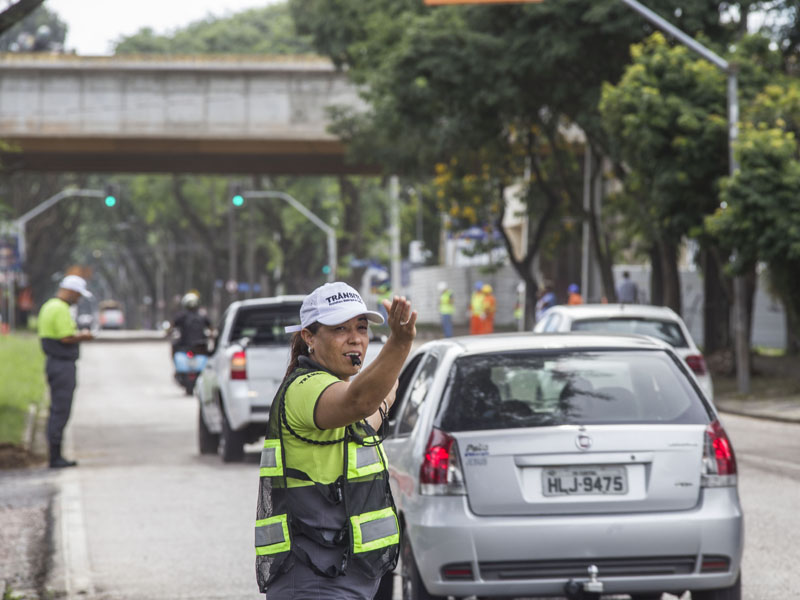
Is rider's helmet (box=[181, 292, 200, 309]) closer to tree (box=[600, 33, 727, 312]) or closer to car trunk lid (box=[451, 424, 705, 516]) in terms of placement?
tree (box=[600, 33, 727, 312])

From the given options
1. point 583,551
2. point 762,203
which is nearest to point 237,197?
point 762,203

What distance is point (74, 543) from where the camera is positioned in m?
10.3

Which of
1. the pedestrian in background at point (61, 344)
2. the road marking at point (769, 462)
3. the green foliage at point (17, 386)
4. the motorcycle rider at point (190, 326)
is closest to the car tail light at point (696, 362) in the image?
the road marking at point (769, 462)

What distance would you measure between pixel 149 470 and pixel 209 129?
99.6 feet

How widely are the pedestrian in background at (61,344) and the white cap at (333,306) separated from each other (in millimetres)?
10443

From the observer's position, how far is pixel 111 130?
44312mm

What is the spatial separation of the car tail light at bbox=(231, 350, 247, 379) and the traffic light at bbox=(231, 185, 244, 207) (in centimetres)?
3200

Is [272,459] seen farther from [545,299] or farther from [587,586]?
[545,299]

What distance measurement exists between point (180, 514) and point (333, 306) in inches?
303

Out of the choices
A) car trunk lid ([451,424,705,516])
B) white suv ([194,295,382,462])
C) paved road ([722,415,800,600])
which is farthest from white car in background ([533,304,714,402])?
car trunk lid ([451,424,705,516])

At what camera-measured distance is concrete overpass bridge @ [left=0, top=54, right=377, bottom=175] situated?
44.3 meters

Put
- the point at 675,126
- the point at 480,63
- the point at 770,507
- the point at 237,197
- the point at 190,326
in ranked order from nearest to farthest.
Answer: the point at 770,507, the point at 675,126, the point at 190,326, the point at 480,63, the point at 237,197

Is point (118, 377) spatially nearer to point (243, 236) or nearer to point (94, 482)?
point (94, 482)

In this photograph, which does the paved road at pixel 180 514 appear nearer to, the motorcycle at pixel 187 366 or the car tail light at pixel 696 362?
the car tail light at pixel 696 362
